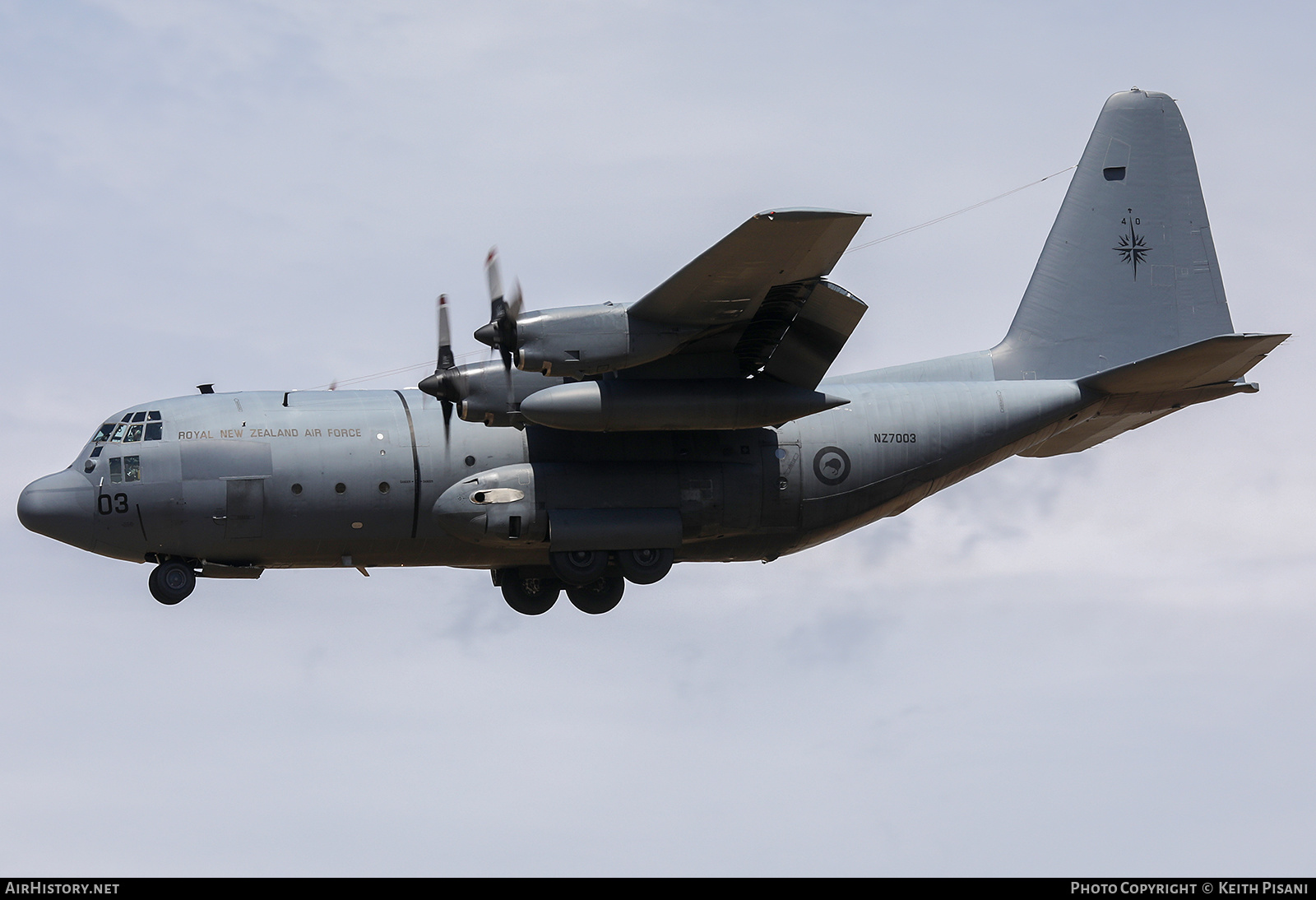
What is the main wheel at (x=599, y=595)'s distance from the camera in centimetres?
2534

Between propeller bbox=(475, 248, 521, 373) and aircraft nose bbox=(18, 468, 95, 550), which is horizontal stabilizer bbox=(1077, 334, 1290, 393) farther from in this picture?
aircraft nose bbox=(18, 468, 95, 550)

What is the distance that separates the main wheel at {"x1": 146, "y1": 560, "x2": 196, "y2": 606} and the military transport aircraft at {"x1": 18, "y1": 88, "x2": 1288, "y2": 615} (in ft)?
0.10

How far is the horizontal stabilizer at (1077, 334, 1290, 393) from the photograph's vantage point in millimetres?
24281

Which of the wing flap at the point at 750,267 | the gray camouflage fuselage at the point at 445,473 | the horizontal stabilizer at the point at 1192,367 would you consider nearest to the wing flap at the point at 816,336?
the wing flap at the point at 750,267

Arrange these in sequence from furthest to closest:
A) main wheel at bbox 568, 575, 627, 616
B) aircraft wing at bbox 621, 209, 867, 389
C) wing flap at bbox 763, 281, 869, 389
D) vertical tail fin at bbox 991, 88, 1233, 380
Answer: vertical tail fin at bbox 991, 88, 1233, 380 → main wheel at bbox 568, 575, 627, 616 → wing flap at bbox 763, 281, 869, 389 → aircraft wing at bbox 621, 209, 867, 389

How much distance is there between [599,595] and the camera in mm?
25359

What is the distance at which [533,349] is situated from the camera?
2138 cm

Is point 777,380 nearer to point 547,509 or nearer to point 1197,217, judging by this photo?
point 547,509

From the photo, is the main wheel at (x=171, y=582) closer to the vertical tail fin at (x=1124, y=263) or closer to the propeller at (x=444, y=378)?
the propeller at (x=444, y=378)

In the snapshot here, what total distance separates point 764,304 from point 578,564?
179 inches

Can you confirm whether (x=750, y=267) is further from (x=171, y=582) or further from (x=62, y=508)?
(x=62, y=508)

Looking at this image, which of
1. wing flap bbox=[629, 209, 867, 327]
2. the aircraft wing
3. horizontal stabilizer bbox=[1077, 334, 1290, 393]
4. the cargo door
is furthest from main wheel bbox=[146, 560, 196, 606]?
horizontal stabilizer bbox=[1077, 334, 1290, 393]

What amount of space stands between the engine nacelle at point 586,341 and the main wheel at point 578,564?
3.13 metres

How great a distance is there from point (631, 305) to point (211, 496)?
6439 millimetres
